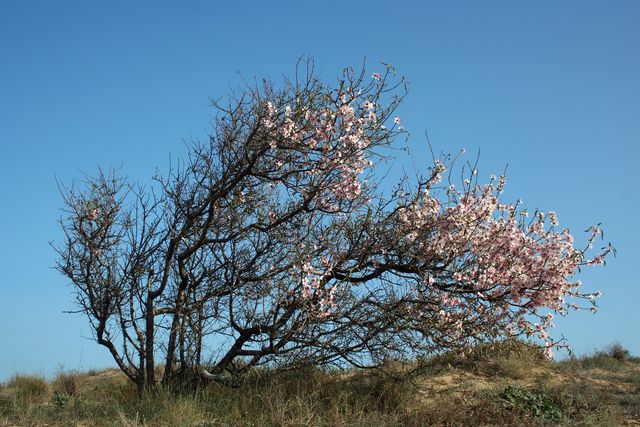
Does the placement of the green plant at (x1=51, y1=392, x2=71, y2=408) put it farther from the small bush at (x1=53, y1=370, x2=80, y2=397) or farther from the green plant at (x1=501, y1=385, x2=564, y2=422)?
the green plant at (x1=501, y1=385, x2=564, y2=422)

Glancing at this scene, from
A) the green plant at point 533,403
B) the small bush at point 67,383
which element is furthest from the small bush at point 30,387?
the green plant at point 533,403

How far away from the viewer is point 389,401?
923cm

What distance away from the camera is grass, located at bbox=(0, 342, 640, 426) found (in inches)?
335

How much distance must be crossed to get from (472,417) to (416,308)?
1654mm

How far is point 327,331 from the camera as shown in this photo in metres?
9.27

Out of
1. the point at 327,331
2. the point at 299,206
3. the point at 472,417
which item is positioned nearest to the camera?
the point at 472,417

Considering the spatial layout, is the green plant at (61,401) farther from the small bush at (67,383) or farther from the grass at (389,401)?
the small bush at (67,383)

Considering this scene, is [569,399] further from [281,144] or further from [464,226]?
[281,144]

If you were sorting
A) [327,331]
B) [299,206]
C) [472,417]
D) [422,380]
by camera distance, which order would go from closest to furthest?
[472,417]
[327,331]
[299,206]
[422,380]

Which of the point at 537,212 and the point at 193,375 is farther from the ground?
the point at 537,212

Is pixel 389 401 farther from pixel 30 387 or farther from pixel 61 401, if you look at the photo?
pixel 30 387

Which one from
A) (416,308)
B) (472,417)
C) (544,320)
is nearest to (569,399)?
(544,320)

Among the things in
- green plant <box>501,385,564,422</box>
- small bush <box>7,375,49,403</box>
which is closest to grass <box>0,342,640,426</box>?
green plant <box>501,385,564,422</box>

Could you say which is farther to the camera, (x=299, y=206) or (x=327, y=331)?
(x=299, y=206)
